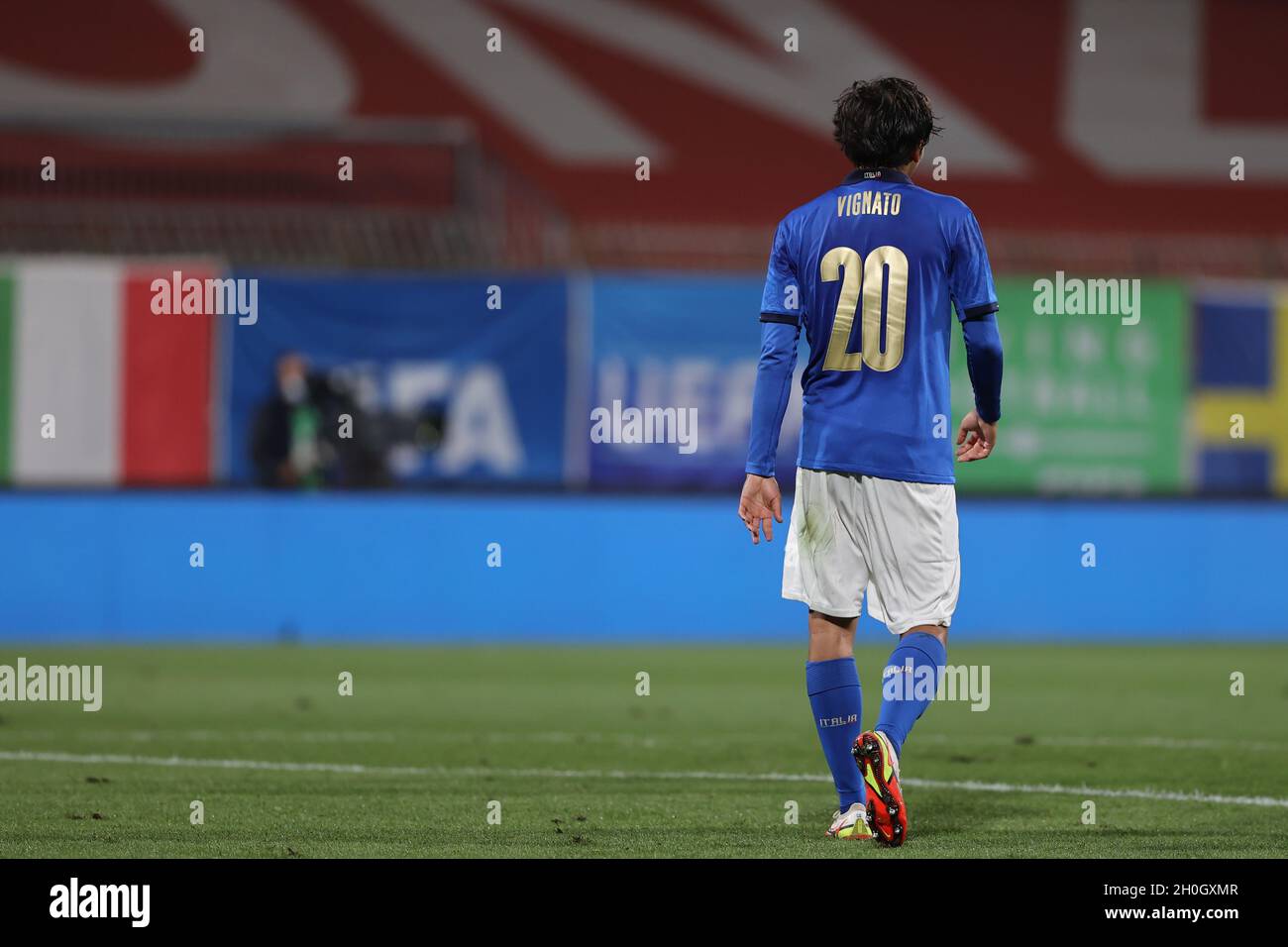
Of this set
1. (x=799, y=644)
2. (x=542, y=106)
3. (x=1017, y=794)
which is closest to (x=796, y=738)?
(x=1017, y=794)

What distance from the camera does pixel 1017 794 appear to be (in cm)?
735

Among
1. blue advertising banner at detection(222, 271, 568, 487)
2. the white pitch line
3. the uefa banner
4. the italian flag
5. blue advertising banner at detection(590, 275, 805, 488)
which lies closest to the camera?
the white pitch line

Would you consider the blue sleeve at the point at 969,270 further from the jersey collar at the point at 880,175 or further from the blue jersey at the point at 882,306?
the jersey collar at the point at 880,175

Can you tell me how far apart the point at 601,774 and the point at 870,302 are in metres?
2.64

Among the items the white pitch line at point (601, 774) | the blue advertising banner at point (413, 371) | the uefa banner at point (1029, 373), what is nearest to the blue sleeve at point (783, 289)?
the white pitch line at point (601, 774)

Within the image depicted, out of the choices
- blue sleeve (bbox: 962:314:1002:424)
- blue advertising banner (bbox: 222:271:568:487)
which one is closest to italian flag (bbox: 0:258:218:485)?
blue advertising banner (bbox: 222:271:568:487)

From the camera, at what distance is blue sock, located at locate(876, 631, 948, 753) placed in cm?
602

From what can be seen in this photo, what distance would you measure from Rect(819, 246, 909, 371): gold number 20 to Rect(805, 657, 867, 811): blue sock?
3.02 feet

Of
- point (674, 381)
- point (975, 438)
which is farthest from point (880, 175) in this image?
point (674, 381)

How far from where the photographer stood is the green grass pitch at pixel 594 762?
20.2ft

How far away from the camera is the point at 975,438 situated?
6.25 meters

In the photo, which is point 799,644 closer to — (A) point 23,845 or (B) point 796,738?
(B) point 796,738

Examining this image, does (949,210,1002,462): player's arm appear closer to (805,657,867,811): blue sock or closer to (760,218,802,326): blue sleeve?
(760,218,802,326): blue sleeve

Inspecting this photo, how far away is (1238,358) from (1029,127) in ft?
29.8
